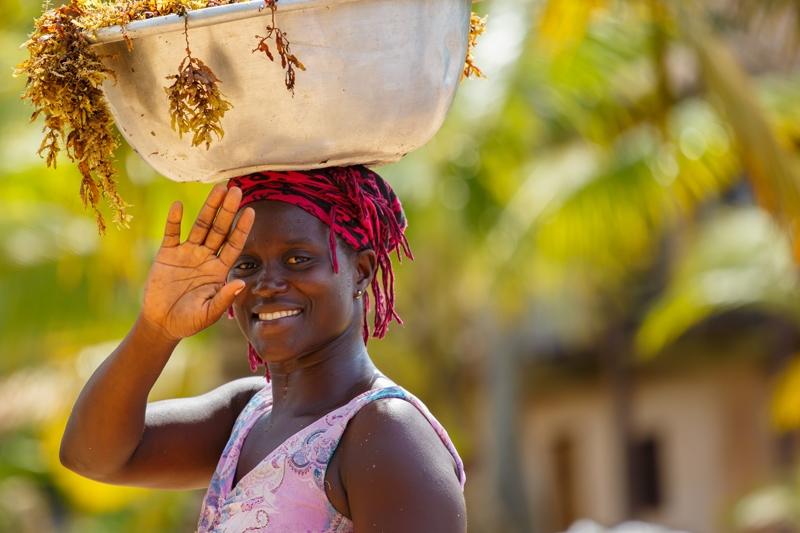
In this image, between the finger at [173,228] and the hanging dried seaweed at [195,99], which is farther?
the finger at [173,228]

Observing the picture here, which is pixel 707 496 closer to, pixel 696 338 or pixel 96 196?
pixel 696 338

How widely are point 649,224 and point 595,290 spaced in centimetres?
384

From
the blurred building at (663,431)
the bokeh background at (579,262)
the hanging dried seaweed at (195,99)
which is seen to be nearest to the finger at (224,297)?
the hanging dried seaweed at (195,99)

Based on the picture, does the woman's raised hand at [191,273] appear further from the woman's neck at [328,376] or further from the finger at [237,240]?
the woman's neck at [328,376]

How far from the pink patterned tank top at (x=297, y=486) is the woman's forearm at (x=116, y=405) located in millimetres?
214

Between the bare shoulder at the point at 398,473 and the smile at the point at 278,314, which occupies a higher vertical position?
the smile at the point at 278,314

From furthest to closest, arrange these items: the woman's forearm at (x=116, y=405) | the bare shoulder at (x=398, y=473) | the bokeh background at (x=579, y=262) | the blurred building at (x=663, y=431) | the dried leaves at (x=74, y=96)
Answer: the blurred building at (x=663, y=431)
the bokeh background at (x=579, y=262)
the woman's forearm at (x=116, y=405)
the dried leaves at (x=74, y=96)
the bare shoulder at (x=398, y=473)

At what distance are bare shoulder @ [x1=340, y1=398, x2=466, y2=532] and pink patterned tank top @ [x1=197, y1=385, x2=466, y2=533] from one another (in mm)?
31

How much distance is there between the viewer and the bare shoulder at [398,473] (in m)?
2.16

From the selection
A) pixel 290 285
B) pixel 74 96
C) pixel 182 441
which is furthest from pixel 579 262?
pixel 74 96

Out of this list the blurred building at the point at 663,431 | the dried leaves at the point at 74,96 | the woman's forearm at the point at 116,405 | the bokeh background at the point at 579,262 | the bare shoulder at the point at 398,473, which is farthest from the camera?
the blurred building at the point at 663,431

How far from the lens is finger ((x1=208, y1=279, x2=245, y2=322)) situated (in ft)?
7.57

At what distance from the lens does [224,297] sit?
2.32 metres

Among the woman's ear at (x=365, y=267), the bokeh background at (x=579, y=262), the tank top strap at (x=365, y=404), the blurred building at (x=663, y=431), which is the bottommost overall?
the blurred building at (x=663, y=431)
